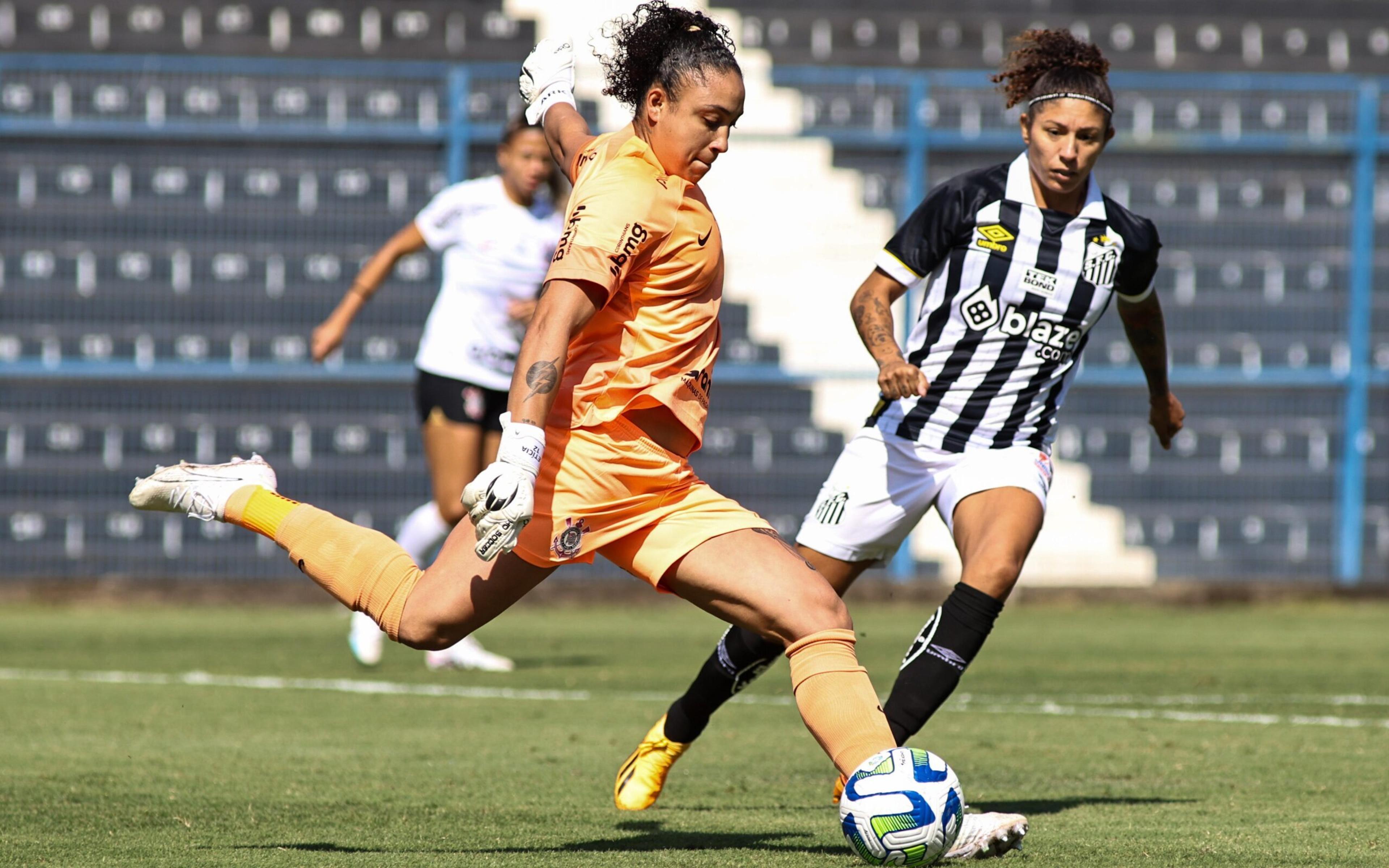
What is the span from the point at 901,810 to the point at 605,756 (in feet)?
8.30

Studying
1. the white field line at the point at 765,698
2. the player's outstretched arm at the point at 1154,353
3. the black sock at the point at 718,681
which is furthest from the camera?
the white field line at the point at 765,698

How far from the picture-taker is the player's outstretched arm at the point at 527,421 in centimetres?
380

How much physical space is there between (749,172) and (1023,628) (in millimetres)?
4142

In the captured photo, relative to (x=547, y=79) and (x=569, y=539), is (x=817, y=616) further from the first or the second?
(x=547, y=79)

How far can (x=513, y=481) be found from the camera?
12.5 ft

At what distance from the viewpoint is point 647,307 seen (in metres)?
4.23

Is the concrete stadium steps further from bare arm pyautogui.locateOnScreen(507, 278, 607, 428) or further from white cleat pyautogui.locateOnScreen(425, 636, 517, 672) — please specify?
bare arm pyautogui.locateOnScreen(507, 278, 607, 428)

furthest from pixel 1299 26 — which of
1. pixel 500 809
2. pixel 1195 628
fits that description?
pixel 500 809

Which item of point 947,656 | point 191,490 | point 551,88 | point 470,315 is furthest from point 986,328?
point 470,315

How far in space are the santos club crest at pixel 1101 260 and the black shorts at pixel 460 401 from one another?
408 cm

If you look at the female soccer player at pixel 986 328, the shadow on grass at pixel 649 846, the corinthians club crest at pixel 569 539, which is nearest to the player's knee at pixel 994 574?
the female soccer player at pixel 986 328

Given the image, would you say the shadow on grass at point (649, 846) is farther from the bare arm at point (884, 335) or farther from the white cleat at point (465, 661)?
the white cleat at point (465, 661)

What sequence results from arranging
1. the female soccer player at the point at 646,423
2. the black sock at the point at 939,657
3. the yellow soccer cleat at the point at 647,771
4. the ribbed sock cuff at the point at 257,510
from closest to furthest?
1. the female soccer player at the point at 646,423
2. the ribbed sock cuff at the point at 257,510
3. the black sock at the point at 939,657
4. the yellow soccer cleat at the point at 647,771

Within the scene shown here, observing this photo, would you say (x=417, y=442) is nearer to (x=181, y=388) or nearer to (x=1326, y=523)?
(x=181, y=388)
